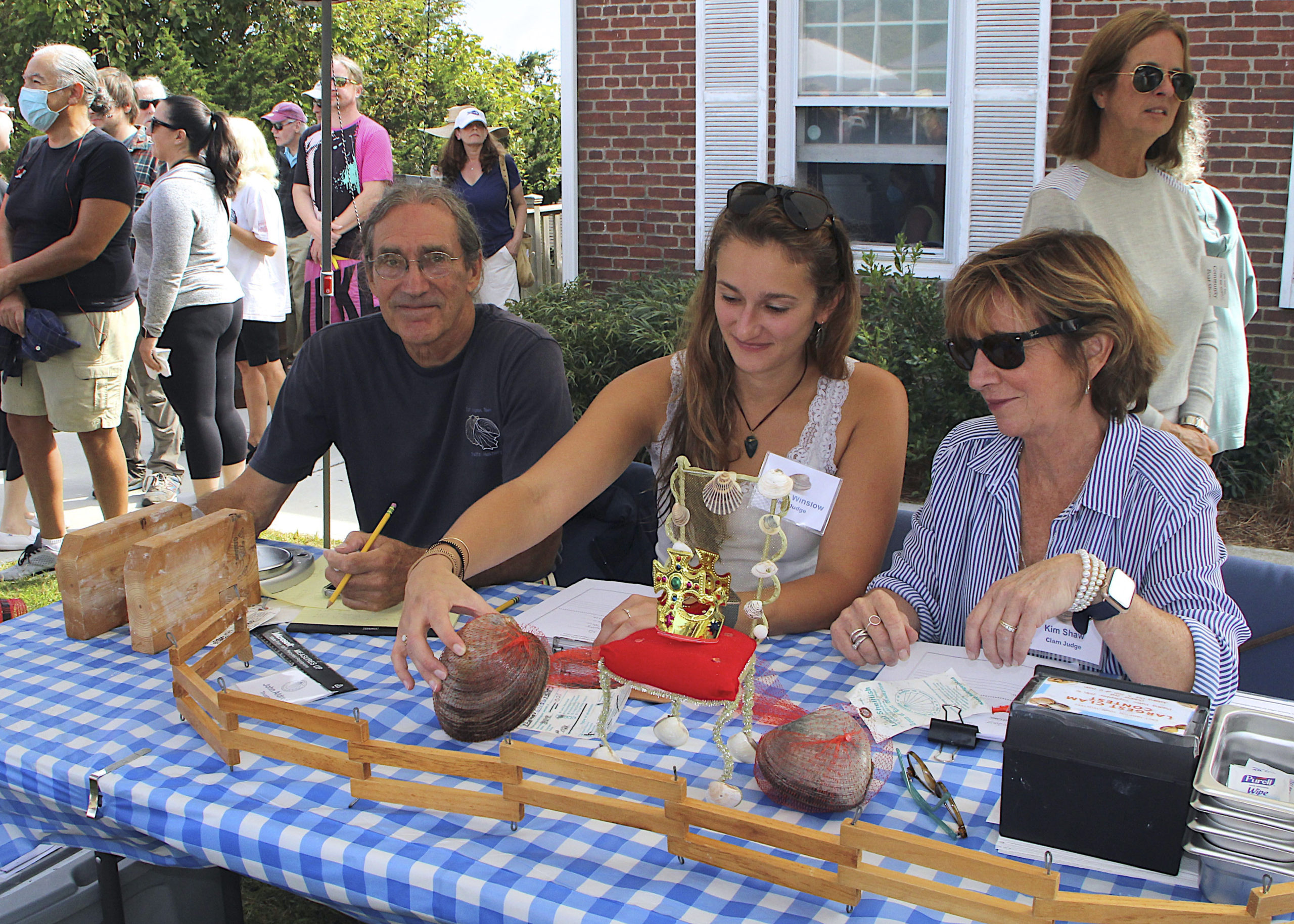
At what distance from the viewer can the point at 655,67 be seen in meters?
6.66

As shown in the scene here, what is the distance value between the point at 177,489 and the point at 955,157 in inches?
181

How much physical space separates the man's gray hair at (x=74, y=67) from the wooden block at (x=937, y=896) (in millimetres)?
4040

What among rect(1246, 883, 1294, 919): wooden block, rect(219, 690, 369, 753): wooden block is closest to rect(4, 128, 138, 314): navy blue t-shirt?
rect(219, 690, 369, 753): wooden block

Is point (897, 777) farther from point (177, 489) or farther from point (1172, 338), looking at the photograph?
point (177, 489)

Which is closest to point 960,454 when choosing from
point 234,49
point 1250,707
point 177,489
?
point 1250,707

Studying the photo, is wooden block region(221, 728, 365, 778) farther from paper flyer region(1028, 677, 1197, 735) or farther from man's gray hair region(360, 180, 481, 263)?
man's gray hair region(360, 180, 481, 263)

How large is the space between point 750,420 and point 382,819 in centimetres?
123

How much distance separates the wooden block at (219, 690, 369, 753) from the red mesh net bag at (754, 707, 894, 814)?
0.52 metres

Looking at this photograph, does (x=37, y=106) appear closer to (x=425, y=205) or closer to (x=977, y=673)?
(x=425, y=205)

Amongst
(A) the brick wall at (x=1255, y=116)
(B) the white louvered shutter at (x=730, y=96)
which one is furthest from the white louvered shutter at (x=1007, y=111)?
(B) the white louvered shutter at (x=730, y=96)

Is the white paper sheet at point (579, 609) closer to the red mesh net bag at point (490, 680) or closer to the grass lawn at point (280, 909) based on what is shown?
the red mesh net bag at point (490, 680)

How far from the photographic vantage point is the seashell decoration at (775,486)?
1.31 meters

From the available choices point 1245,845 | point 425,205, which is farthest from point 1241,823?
point 425,205

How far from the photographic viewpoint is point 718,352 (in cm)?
222
